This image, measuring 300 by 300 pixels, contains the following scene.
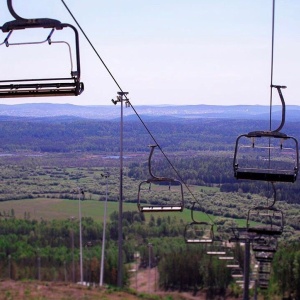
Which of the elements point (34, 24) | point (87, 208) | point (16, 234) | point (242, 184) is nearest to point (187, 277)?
point (16, 234)

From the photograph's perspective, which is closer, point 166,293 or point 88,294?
point 88,294

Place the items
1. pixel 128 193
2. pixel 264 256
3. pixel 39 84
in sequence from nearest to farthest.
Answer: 1. pixel 39 84
2. pixel 264 256
3. pixel 128 193

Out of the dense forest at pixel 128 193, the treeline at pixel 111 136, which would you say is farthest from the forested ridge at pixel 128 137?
the dense forest at pixel 128 193

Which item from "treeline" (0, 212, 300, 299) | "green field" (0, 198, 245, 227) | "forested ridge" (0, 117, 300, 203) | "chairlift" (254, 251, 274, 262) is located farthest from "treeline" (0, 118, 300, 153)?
"chairlift" (254, 251, 274, 262)

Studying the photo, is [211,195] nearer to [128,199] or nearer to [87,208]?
[128,199]

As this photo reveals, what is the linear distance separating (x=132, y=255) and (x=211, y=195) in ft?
122

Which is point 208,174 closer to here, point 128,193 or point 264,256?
point 128,193

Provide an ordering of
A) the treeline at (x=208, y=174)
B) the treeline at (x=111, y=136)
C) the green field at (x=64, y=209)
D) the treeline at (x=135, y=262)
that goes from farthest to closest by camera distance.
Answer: the treeline at (x=111, y=136)
the treeline at (x=208, y=174)
the green field at (x=64, y=209)
the treeline at (x=135, y=262)

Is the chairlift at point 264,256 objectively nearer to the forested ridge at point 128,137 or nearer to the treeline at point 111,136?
the forested ridge at point 128,137

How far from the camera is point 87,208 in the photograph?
62.0m

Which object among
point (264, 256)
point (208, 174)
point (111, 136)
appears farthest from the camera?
point (111, 136)

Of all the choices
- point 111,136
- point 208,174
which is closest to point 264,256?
point 208,174

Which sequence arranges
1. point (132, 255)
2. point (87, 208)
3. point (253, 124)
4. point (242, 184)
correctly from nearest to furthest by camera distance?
point (132, 255) < point (87, 208) < point (242, 184) < point (253, 124)

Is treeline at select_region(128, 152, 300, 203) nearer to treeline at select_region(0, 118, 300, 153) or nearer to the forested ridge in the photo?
the forested ridge
